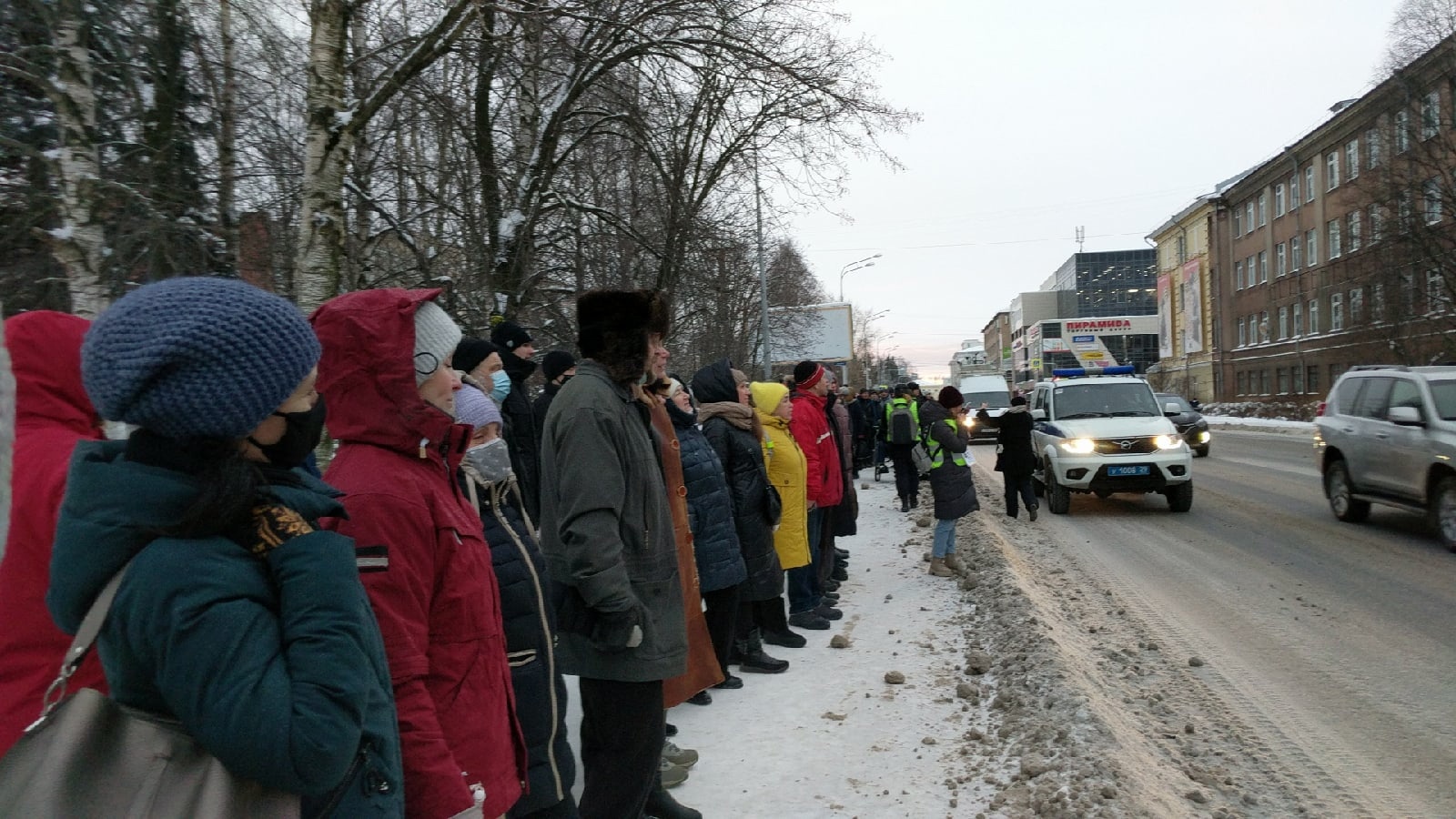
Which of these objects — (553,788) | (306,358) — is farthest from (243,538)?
(553,788)

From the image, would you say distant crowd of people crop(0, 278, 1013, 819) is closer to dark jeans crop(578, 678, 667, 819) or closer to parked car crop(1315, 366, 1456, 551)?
dark jeans crop(578, 678, 667, 819)

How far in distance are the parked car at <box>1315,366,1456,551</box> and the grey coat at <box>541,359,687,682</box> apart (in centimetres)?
940

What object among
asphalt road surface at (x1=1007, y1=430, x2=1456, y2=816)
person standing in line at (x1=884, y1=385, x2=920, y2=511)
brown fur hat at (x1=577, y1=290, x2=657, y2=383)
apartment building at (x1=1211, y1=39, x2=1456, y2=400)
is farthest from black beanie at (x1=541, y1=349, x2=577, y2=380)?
apartment building at (x1=1211, y1=39, x2=1456, y2=400)

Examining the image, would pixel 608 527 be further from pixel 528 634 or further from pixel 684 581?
pixel 684 581

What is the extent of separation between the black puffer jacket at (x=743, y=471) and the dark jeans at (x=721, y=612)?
867 mm

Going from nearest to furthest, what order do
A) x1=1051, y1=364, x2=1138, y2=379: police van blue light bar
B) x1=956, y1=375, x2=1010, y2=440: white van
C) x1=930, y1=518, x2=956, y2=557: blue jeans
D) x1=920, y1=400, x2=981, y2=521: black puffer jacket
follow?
x1=920, y1=400, x2=981, y2=521: black puffer jacket → x1=930, y1=518, x2=956, y2=557: blue jeans → x1=1051, y1=364, x2=1138, y2=379: police van blue light bar → x1=956, y1=375, x2=1010, y2=440: white van

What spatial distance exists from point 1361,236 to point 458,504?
42289mm

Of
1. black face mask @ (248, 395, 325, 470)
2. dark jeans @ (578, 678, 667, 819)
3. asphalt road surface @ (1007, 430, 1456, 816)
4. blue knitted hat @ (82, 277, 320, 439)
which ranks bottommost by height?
asphalt road surface @ (1007, 430, 1456, 816)

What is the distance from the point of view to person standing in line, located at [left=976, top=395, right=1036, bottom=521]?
11945mm

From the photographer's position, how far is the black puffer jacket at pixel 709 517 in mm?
4352

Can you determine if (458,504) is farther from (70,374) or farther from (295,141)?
(295,141)

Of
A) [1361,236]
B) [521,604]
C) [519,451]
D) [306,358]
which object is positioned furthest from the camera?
[1361,236]

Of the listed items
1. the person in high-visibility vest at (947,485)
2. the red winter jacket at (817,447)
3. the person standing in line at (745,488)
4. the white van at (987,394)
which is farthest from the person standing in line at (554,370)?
the white van at (987,394)

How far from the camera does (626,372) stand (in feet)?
10.5
